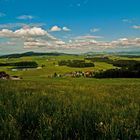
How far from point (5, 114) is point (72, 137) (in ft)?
5.28

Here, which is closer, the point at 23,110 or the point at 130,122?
the point at 130,122

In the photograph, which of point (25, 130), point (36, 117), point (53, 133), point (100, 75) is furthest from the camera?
point (100, 75)

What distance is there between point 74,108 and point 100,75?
74.4m

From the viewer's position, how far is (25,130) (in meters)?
5.00

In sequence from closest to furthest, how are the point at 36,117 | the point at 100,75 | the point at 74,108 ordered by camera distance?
1. the point at 36,117
2. the point at 74,108
3. the point at 100,75

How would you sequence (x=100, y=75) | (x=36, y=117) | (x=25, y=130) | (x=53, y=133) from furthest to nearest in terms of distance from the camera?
(x=100, y=75) → (x=36, y=117) → (x=25, y=130) → (x=53, y=133)

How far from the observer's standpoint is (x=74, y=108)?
20.2 feet

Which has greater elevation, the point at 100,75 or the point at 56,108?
the point at 56,108

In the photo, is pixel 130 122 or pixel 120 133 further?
pixel 130 122

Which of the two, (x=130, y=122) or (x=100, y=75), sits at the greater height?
(x=130, y=122)

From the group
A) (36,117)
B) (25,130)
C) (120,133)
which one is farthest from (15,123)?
(120,133)

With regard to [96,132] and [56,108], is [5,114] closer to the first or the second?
[56,108]

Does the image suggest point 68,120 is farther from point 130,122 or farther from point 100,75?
point 100,75

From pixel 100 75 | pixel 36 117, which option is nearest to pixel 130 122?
pixel 36 117
